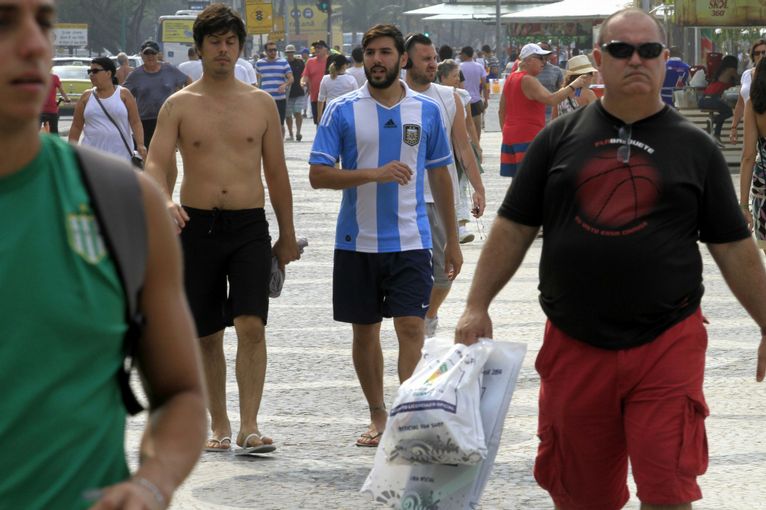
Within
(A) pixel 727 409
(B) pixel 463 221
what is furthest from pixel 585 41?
(A) pixel 727 409

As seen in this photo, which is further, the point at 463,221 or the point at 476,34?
the point at 476,34

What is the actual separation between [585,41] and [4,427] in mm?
73434

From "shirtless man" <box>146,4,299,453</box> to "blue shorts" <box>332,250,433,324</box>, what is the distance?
371 millimetres

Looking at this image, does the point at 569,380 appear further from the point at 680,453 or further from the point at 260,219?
the point at 260,219

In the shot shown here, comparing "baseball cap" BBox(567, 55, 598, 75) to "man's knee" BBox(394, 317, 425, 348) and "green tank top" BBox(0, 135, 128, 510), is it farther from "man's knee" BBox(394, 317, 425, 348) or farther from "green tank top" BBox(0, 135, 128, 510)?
"green tank top" BBox(0, 135, 128, 510)

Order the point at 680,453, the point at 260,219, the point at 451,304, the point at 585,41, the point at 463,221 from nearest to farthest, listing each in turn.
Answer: the point at 680,453
the point at 260,219
the point at 451,304
the point at 463,221
the point at 585,41

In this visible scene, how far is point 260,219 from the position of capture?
7656 mm

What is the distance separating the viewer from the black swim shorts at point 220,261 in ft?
24.8

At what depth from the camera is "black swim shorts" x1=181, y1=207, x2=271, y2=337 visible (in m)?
7.55

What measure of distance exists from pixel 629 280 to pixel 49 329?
2686 millimetres

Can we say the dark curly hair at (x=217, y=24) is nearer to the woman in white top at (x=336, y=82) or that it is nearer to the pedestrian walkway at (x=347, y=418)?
the pedestrian walkway at (x=347, y=418)

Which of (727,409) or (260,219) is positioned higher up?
(260,219)

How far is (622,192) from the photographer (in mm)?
4723

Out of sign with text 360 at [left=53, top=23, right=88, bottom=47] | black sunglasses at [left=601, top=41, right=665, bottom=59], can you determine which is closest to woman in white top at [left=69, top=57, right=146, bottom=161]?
black sunglasses at [left=601, top=41, right=665, bottom=59]
